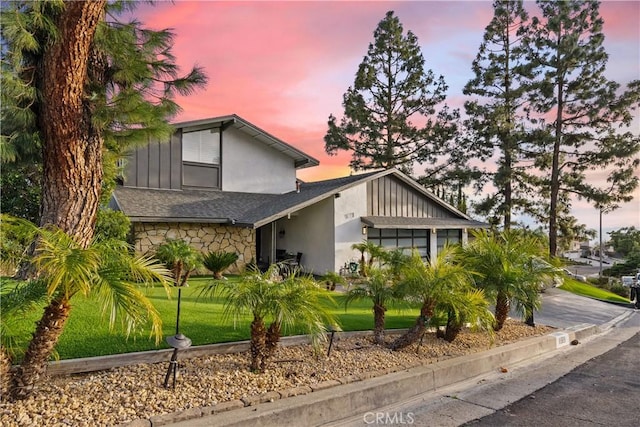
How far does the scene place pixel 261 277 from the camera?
4.70 m

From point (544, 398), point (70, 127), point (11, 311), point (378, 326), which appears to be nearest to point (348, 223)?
point (378, 326)

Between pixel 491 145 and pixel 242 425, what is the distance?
25.9m

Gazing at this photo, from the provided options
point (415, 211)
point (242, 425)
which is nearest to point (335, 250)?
point (415, 211)

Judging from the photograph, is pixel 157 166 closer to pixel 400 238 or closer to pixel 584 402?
pixel 400 238

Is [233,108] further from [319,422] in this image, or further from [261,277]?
[319,422]

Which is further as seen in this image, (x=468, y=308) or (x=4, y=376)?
(x=468, y=308)

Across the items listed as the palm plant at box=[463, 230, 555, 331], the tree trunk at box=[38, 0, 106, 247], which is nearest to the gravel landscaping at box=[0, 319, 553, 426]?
the palm plant at box=[463, 230, 555, 331]

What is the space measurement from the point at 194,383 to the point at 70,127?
156 inches

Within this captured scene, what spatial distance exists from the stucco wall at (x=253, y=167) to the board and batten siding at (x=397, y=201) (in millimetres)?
4391

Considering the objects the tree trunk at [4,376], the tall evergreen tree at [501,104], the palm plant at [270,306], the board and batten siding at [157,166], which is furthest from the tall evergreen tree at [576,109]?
the tree trunk at [4,376]

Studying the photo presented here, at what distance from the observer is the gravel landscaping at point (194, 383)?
3328 mm

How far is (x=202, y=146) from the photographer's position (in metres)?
16.3

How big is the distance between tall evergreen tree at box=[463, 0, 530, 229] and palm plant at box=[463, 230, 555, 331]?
58.1 ft

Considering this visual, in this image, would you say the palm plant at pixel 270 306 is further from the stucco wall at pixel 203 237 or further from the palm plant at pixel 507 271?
the stucco wall at pixel 203 237
